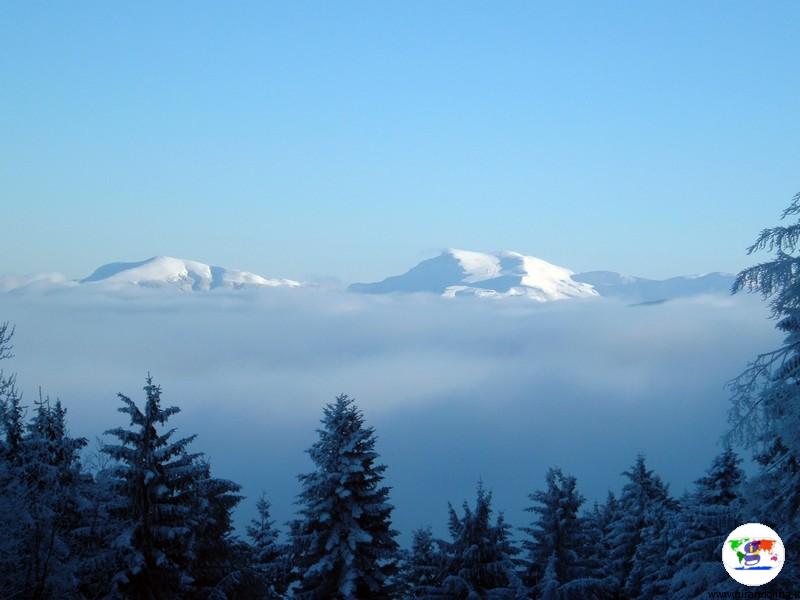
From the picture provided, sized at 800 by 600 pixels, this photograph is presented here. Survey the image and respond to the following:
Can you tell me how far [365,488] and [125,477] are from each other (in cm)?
780

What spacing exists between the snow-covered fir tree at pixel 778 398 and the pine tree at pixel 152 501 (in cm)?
1492

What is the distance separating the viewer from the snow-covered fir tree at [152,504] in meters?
20.8

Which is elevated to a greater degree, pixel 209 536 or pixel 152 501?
pixel 152 501

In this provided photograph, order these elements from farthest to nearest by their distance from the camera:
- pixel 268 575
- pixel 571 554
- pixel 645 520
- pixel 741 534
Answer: pixel 645 520
pixel 268 575
pixel 571 554
pixel 741 534

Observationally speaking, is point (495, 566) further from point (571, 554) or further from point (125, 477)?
point (125, 477)

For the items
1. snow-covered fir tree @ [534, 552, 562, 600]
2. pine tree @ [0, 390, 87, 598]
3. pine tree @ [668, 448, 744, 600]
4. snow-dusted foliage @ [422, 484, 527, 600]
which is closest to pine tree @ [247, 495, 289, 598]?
snow-dusted foliage @ [422, 484, 527, 600]

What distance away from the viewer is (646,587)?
27.2 m

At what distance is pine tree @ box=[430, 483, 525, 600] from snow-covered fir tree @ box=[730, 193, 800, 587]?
1604cm

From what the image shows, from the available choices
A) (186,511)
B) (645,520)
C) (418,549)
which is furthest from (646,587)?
(186,511)

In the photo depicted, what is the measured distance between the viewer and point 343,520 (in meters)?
25.0

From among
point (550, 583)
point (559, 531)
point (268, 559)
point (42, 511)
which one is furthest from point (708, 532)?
point (268, 559)

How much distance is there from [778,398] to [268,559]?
2982 centimetres

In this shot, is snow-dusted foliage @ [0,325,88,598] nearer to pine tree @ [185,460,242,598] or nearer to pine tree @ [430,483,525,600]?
pine tree @ [185,460,242,598]

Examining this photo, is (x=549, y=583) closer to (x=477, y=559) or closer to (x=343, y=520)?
(x=477, y=559)
